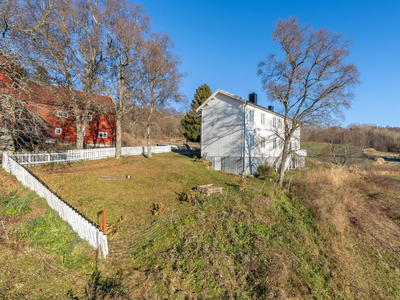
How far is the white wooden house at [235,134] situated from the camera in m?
21.2

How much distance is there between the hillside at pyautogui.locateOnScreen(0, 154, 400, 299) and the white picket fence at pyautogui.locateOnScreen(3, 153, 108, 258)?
298 millimetres

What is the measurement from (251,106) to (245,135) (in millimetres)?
3495

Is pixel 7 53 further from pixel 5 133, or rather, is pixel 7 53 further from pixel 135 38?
pixel 135 38

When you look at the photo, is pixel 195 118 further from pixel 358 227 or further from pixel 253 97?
pixel 358 227

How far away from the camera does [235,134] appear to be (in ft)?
70.9

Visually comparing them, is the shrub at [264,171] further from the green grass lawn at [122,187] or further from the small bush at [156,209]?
the small bush at [156,209]

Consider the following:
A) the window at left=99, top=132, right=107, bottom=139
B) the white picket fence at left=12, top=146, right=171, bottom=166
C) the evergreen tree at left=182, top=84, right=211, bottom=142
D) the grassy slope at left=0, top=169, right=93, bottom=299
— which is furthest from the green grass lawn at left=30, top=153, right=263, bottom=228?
the evergreen tree at left=182, top=84, right=211, bottom=142

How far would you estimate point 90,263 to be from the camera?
20.5 feet

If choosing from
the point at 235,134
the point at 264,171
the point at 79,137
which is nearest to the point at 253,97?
the point at 235,134

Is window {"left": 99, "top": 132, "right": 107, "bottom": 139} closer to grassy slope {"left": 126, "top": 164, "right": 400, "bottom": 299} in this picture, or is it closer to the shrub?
the shrub

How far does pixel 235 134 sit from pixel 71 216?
17467 mm

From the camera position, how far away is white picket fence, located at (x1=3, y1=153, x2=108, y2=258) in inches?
255

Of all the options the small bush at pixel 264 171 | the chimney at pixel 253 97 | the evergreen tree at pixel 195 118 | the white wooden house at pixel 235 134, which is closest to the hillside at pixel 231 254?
the small bush at pixel 264 171

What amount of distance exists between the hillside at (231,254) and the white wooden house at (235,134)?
7.77 metres
